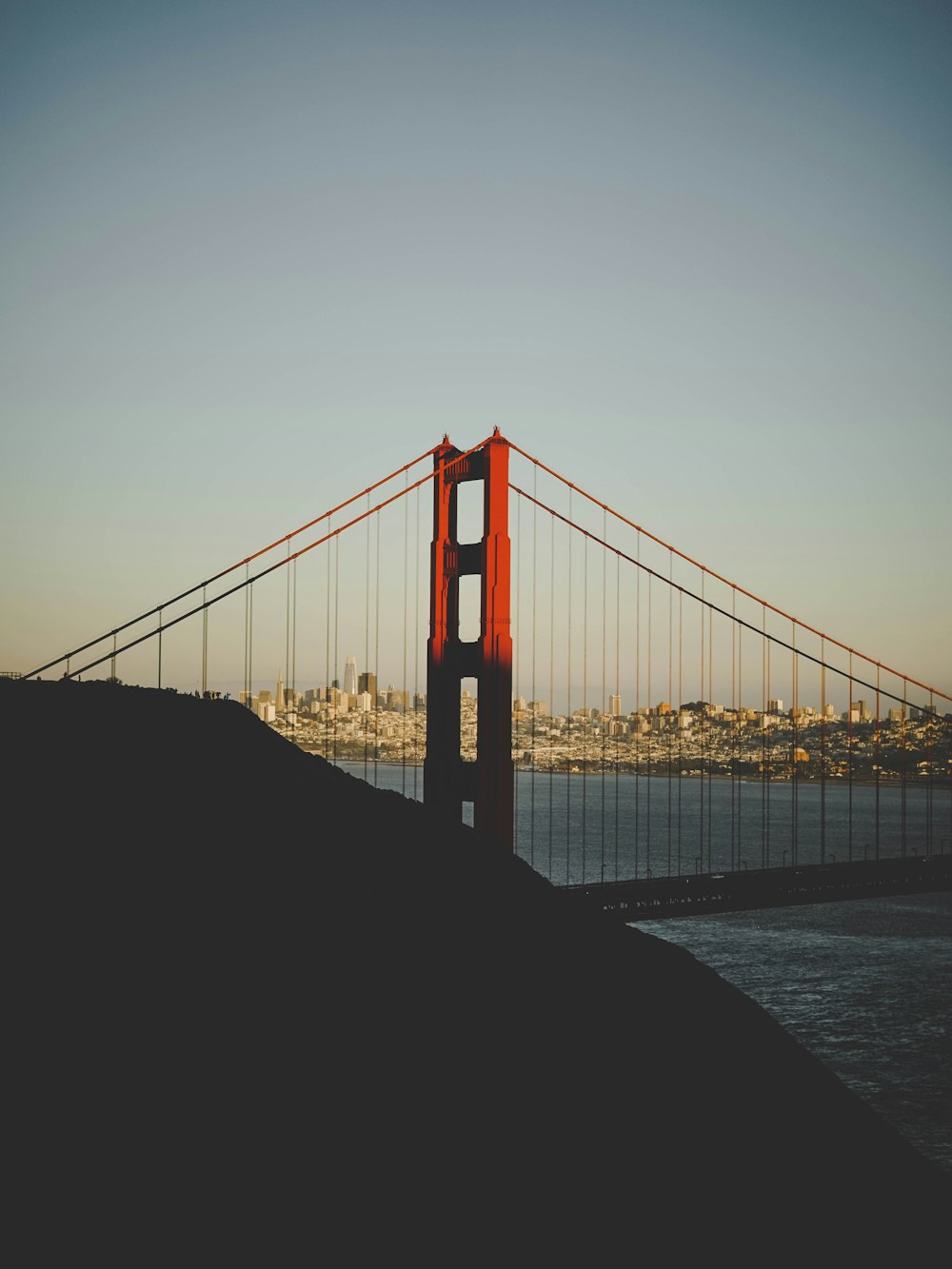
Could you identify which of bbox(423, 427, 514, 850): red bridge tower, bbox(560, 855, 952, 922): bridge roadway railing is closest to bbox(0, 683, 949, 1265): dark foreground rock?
bbox(423, 427, 514, 850): red bridge tower

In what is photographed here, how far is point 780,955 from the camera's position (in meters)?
51.4

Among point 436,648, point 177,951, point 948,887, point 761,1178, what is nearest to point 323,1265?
point 177,951

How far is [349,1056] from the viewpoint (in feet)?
29.6

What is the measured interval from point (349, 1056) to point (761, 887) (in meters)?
29.2

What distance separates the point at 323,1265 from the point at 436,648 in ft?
66.4

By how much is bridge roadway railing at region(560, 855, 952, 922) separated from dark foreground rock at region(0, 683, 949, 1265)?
50.7 feet

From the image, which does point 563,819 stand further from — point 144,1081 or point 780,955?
point 144,1081

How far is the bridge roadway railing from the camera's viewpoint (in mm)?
32156

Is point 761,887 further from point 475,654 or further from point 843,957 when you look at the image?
point 843,957

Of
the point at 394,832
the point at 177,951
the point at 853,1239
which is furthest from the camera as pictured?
the point at 394,832

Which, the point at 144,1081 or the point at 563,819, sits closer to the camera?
the point at 144,1081

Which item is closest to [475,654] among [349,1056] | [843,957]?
[349,1056]

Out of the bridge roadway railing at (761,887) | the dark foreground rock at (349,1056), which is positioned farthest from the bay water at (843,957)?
the dark foreground rock at (349,1056)

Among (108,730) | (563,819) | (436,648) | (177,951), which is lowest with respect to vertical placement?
(563,819)
